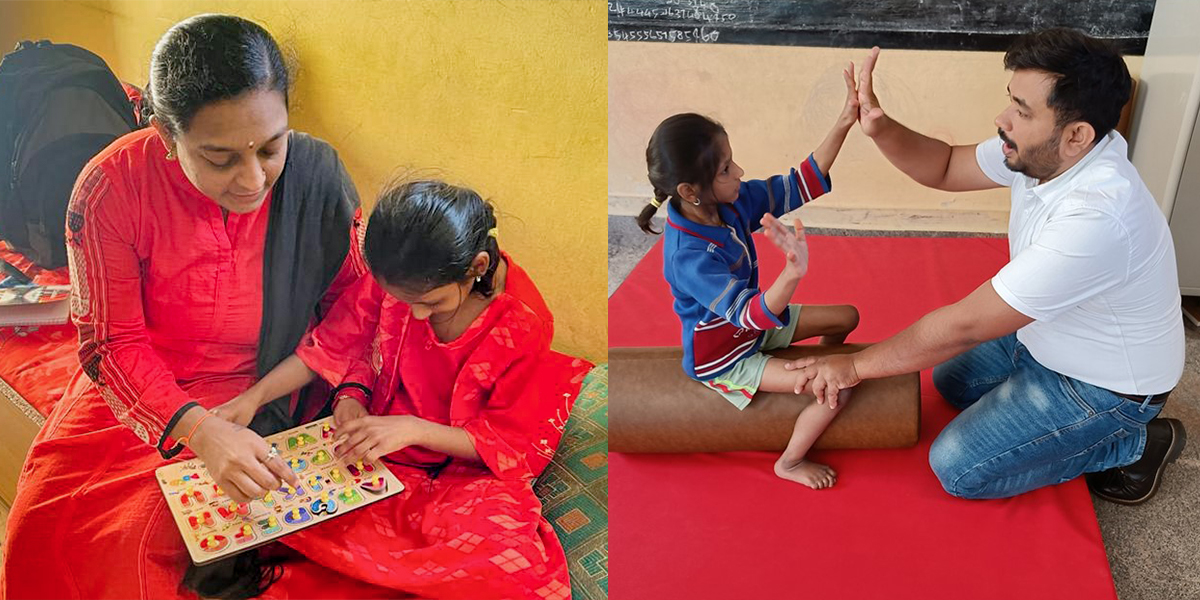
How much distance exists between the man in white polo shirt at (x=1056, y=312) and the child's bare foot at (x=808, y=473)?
18cm

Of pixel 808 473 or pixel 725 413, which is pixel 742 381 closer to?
pixel 725 413

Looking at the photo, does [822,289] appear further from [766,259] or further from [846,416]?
[846,416]

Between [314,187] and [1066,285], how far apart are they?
1.22 meters

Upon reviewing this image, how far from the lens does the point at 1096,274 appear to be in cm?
151

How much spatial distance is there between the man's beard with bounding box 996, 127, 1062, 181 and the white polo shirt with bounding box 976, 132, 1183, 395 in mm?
22

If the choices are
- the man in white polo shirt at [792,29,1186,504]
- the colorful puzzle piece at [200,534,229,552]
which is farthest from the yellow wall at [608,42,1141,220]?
the colorful puzzle piece at [200,534,229,552]

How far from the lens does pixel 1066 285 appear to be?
150cm

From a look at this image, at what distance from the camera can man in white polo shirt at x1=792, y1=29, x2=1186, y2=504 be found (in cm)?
147

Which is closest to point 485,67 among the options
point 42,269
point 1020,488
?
point 42,269

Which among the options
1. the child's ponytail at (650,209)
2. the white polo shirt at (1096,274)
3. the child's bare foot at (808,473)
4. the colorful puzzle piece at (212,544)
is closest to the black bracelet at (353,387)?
the colorful puzzle piece at (212,544)

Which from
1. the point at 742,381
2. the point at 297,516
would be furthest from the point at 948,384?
the point at 297,516

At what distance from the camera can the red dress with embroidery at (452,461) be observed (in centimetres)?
123

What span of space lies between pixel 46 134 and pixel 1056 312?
5.23 ft

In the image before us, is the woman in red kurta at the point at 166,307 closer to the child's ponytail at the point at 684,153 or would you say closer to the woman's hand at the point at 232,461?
the woman's hand at the point at 232,461
